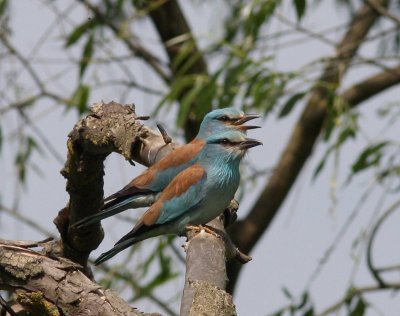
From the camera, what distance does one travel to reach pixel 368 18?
7.52 metres

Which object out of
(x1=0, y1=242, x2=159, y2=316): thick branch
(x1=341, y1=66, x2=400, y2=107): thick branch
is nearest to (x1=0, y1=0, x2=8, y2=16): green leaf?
(x1=341, y1=66, x2=400, y2=107): thick branch

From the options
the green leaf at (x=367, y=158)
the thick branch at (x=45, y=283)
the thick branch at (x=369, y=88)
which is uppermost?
the thick branch at (x=369, y=88)

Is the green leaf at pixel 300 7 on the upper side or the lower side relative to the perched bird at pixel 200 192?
upper

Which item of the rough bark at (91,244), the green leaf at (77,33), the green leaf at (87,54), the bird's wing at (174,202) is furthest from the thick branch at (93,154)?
the green leaf at (87,54)

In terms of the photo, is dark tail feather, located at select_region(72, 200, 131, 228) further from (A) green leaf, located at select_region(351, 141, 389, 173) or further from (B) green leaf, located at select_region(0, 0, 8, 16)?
(B) green leaf, located at select_region(0, 0, 8, 16)

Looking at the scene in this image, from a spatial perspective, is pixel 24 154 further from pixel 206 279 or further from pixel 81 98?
pixel 206 279

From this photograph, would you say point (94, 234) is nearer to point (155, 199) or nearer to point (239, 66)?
point (155, 199)

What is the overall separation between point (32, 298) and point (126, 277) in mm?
3690

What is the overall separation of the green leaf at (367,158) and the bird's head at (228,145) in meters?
1.78

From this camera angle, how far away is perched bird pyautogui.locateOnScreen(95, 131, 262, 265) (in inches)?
146

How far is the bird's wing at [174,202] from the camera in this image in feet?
12.2

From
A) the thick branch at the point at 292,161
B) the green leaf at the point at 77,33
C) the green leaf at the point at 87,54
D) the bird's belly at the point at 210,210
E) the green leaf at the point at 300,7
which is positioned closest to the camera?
the bird's belly at the point at 210,210

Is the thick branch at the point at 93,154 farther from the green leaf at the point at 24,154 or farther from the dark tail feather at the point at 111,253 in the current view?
the green leaf at the point at 24,154

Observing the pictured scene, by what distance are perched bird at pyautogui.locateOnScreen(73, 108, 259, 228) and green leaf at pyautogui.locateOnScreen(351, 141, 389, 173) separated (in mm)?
1578
